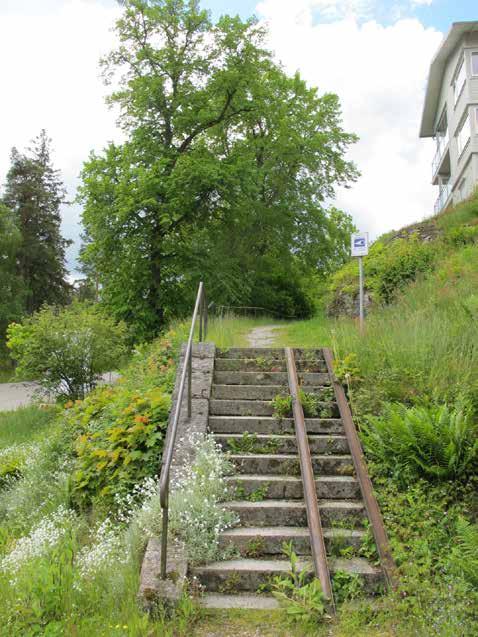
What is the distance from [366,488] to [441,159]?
104 feet

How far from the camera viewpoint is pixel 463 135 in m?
27.4

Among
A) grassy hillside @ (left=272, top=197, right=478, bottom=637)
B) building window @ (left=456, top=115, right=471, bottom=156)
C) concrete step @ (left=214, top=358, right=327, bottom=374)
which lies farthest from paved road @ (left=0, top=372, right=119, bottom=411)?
building window @ (left=456, top=115, right=471, bottom=156)

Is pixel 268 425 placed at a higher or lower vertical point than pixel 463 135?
lower

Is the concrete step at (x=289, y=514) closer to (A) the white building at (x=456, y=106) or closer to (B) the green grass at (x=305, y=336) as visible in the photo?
(B) the green grass at (x=305, y=336)

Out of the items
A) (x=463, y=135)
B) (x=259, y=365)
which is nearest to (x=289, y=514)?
(x=259, y=365)

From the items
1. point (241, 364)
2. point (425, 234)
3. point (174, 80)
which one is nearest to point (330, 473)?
point (241, 364)

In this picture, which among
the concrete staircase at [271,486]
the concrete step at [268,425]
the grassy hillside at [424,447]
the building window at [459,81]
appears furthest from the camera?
the building window at [459,81]

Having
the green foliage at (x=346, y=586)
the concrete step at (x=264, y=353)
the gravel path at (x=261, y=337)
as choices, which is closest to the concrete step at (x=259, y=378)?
the concrete step at (x=264, y=353)

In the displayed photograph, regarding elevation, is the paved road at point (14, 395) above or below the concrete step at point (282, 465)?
below

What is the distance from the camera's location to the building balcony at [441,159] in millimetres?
32981

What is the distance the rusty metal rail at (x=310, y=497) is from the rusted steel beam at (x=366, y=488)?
0.48 m

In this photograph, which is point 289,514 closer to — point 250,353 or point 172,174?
point 250,353

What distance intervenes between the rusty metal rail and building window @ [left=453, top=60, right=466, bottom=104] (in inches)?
917

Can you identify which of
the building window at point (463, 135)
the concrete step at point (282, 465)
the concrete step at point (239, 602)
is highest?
the building window at point (463, 135)
